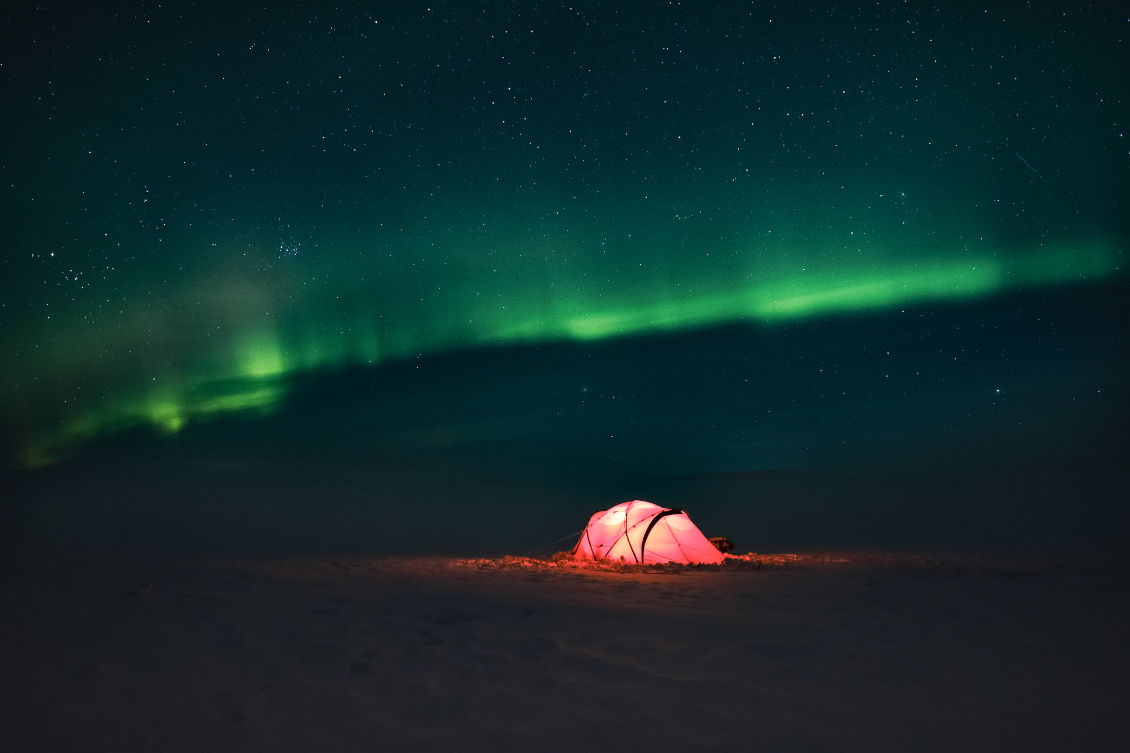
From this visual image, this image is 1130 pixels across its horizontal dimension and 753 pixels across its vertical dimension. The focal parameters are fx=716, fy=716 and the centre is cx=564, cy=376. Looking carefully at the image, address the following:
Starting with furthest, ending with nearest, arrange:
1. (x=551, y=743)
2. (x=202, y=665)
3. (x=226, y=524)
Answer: (x=226, y=524), (x=202, y=665), (x=551, y=743)

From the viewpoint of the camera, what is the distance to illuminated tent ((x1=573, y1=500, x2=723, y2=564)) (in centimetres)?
1391

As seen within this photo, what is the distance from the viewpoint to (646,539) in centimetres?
1397

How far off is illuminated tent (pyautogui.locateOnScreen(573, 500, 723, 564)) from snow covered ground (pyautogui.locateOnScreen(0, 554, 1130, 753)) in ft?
12.2

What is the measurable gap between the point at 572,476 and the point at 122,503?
26199 mm

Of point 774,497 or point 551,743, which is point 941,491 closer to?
point 774,497

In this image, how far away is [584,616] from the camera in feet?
26.1

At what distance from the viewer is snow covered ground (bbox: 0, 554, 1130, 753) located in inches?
184

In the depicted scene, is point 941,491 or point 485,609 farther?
point 941,491

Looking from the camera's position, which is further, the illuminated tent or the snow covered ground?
the illuminated tent

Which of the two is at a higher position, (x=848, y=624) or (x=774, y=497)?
(x=848, y=624)

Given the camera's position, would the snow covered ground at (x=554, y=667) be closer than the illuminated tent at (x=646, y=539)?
Yes

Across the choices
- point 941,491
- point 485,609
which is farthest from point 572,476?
point 485,609

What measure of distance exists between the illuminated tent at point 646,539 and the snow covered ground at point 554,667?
3.72 metres

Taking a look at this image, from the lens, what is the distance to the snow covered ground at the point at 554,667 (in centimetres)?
468
